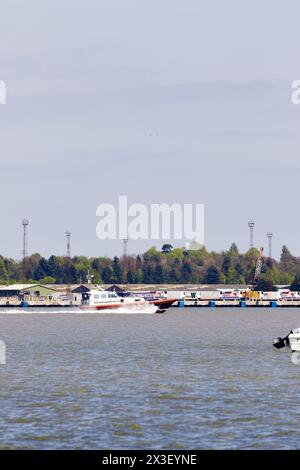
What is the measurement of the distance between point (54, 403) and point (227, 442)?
609 inches

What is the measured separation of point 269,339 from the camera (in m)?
127

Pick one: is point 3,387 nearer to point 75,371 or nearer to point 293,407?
point 75,371

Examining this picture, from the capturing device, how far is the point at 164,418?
53781 millimetres

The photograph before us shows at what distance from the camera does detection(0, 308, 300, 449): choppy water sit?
48312 millimetres

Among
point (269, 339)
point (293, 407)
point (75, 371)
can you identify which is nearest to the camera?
point (293, 407)

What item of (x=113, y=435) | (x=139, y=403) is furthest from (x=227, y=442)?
(x=139, y=403)

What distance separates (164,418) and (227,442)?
23.7 ft

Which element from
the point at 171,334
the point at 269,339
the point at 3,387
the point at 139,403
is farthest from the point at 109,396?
the point at 171,334

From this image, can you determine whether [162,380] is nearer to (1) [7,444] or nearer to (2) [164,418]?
(2) [164,418]

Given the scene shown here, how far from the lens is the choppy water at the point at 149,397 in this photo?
1902 inches

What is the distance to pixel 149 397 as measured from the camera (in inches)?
2470

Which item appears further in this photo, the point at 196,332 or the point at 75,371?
the point at 196,332

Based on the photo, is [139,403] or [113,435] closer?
[113,435]
